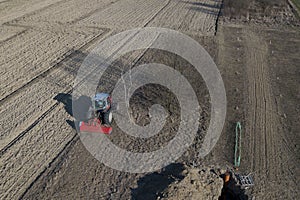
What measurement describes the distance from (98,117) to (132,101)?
2219 millimetres

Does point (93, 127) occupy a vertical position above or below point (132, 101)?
above

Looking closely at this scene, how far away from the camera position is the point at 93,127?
1074cm

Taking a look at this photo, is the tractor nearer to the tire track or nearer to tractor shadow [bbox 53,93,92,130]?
tractor shadow [bbox 53,93,92,130]

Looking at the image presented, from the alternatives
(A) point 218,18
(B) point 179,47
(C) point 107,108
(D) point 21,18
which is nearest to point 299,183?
(C) point 107,108

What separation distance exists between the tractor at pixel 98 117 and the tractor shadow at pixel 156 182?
2.40 metres

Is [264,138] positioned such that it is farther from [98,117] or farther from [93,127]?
[93,127]

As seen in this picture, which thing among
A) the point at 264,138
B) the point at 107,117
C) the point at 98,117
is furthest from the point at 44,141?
the point at 264,138

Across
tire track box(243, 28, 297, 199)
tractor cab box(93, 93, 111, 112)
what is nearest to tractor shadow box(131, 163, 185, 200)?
tire track box(243, 28, 297, 199)

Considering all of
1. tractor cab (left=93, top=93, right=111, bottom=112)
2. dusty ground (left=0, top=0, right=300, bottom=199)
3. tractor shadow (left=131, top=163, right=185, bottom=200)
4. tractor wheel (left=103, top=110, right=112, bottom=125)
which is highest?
tractor cab (left=93, top=93, right=111, bottom=112)

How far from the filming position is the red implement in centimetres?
1074

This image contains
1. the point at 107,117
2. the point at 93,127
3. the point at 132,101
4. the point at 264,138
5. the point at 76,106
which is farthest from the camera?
the point at 132,101

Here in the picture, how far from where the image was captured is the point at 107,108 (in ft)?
36.4

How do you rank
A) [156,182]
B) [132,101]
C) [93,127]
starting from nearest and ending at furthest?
[156,182] → [93,127] → [132,101]

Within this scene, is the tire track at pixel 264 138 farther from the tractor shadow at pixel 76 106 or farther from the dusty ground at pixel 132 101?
the tractor shadow at pixel 76 106
